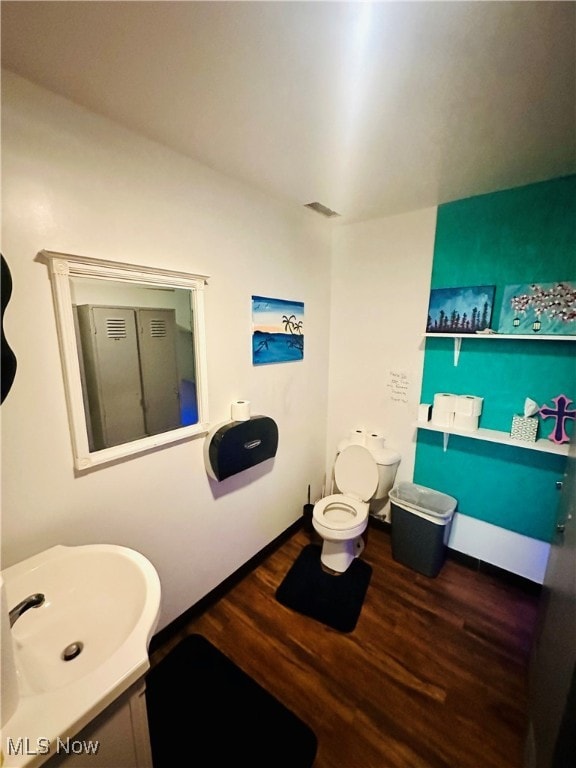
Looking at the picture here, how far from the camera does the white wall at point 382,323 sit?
2164mm

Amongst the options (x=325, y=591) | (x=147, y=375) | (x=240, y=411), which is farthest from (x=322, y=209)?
(x=325, y=591)

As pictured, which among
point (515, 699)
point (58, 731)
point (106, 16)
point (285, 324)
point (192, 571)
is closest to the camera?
point (58, 731)

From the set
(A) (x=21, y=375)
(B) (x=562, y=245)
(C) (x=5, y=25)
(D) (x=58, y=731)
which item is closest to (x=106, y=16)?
(C) (x=5, y=25)

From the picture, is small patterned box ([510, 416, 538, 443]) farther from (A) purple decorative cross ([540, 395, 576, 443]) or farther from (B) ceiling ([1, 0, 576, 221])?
(B) ceiling ([1, 0, 576, 221])

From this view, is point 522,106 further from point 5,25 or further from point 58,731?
point 58,731

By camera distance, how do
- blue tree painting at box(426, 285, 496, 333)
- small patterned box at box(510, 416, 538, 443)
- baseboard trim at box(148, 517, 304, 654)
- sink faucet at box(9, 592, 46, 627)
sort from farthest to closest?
1. blue tree painting at box(426, 285, 496, 333)
2. small patterned box at box(510, 416, 538, 443)
3. baseboard trim at box(148, 517, 304, 654)
4. sink faucet at box(9, 592, 46, 627)

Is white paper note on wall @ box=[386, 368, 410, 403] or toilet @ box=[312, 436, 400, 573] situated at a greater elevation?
white paper note on wall @ box=[386, 368, 410, 403]

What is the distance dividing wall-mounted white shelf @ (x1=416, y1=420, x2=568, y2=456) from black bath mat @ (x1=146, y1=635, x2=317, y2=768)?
1703mm

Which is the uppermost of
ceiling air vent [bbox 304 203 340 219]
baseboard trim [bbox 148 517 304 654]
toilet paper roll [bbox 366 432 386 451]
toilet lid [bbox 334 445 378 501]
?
ceiling air vent [bbox 304 203 340 219]

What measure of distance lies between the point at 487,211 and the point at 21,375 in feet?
8.33

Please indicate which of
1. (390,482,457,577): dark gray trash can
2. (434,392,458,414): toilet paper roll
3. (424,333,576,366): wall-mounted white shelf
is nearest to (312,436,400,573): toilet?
(390,482,457,577): dark gray trash can

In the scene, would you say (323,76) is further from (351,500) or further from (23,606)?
(351,500)

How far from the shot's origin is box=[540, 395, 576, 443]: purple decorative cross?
1.71m

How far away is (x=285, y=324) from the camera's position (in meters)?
2.11
